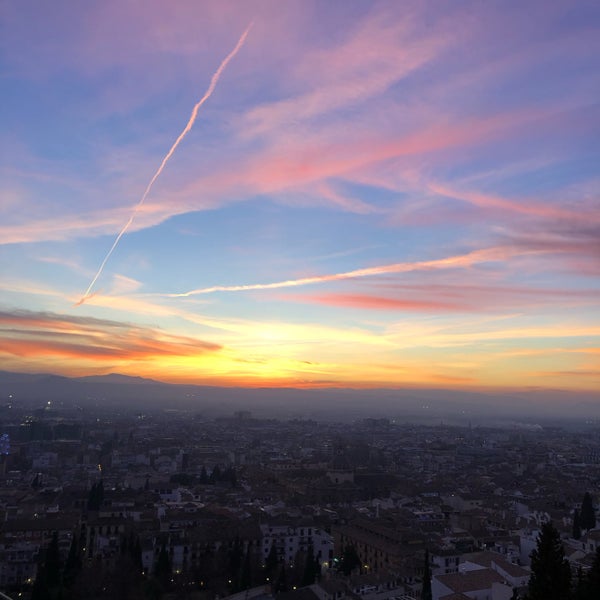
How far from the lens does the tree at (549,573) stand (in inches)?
423

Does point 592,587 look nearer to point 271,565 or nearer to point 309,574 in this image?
point 309,574

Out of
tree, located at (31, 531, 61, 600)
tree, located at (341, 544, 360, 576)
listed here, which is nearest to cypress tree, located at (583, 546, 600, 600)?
tree, located at (341, 544, 360, 576)

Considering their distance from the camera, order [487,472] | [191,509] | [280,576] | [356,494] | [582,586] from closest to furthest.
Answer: [582,586] < [280,576] < [191,509] < [356,494] < [487,472]

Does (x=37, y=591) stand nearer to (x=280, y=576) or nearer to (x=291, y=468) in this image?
(x=280, y=576)

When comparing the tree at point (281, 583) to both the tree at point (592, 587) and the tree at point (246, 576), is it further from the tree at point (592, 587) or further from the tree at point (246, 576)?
the tree at point (592, 587)

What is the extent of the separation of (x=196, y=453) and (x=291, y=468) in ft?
57.4

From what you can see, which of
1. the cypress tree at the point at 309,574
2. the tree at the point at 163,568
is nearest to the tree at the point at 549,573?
the cypress tree at the point at 309,574

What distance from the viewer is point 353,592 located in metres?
18.9

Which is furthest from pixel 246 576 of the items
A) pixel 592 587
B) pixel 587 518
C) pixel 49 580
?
pixel 587 518

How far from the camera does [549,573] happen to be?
35.6 ft

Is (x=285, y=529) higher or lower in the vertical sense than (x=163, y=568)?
higher

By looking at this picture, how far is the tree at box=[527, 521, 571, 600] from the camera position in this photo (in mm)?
10742

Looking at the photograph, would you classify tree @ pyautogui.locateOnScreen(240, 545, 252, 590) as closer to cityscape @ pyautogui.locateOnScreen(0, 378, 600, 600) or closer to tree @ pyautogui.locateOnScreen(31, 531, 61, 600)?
cityscape @ pyautogui.locateOnScreen(0, 378, 600, 600)

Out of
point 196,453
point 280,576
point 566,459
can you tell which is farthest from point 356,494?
point 566,459
